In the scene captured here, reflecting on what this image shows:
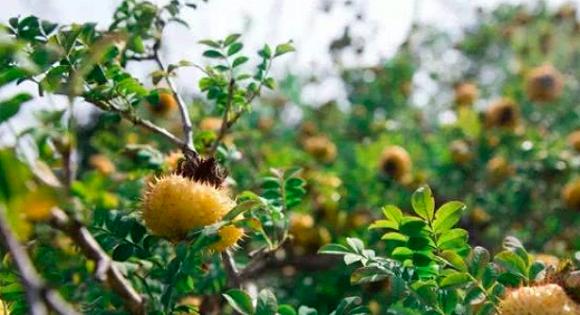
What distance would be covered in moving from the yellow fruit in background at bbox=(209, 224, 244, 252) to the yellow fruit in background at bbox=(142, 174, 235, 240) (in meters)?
0.05

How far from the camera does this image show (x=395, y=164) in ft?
16.5

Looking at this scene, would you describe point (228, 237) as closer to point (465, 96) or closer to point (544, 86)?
point (544, 86)

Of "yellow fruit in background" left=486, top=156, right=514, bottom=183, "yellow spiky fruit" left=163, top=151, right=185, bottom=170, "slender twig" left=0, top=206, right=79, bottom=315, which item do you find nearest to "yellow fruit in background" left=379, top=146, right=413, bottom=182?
"yellow fruit in background" left=486, top=156, right=514, bottom=183

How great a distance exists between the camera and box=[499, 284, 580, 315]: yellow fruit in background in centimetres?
189

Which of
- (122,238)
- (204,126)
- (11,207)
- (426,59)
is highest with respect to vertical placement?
(426,59)

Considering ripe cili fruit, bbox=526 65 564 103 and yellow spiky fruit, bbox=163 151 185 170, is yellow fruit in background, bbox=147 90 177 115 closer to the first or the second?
yellow spiky fruit, bbox=163 151 185 170

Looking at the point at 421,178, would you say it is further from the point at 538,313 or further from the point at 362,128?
the point at 538,313

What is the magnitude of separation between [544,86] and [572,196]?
167cm

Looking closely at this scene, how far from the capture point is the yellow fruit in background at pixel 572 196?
4.51m

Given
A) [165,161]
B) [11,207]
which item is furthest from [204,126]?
[11,207]

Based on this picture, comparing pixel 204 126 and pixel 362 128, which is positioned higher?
pixel 362 128

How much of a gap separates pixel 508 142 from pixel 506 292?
11.5ft

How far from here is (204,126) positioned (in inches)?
163

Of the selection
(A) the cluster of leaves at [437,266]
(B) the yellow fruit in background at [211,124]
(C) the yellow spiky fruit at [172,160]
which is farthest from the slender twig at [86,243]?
(B) the yellow fruit in background at [211,124]
